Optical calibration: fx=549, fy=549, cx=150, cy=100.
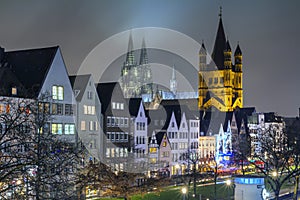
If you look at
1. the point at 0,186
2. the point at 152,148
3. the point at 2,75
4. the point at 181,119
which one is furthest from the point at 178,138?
the point at 0,186

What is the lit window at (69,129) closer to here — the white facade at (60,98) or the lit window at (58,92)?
the white facade at (60,98)

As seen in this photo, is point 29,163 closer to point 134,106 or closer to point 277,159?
point 277,159

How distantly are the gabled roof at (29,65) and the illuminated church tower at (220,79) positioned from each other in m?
104

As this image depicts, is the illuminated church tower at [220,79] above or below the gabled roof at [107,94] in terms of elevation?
above

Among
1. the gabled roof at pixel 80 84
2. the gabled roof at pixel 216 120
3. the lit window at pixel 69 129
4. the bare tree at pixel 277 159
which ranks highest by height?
the gabled roof at pixel 80 84

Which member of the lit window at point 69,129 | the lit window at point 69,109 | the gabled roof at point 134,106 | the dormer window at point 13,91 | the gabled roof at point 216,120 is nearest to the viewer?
the dormer window at point 13,91

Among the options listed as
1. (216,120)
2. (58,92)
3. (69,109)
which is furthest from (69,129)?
(216,120)

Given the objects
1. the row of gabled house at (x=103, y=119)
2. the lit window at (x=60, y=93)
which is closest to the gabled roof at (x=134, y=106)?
the row of gabled house at (x=103, y=119)

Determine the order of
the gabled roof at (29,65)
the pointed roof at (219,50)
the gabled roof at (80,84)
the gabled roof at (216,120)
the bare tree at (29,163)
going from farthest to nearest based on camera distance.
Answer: the pointed roof at (219,50) → the gabled roof at (216,120) → the gabled roof at (80,84) → the gabled roof at (29,65) → the bare tree at (29,163)

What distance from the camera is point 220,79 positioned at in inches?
6722

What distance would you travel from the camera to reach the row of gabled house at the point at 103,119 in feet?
201

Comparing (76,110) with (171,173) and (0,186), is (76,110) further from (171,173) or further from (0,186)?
(0,186)

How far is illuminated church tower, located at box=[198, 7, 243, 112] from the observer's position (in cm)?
16688

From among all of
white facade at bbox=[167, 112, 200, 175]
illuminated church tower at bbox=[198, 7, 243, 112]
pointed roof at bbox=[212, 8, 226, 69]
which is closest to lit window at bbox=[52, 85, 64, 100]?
white facade at bbox=[167, 112, 200, 175]
